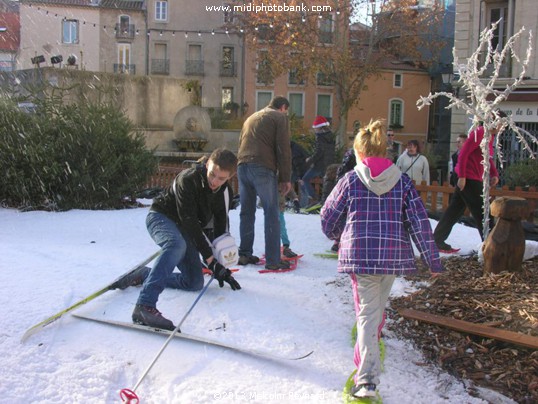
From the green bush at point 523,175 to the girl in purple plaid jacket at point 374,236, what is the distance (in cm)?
1581

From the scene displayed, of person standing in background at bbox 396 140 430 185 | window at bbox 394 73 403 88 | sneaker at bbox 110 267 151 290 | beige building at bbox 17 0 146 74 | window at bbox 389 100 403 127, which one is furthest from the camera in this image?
beige building at bbox 17 0 146 74

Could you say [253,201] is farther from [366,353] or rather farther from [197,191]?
[366,353]

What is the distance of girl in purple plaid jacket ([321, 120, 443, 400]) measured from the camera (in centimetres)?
328

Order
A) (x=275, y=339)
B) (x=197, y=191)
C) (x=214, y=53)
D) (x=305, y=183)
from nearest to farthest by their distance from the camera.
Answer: (x=275, y=339) < (x=197, y=191) < (x=305, y=183) < (x=214, y=53)

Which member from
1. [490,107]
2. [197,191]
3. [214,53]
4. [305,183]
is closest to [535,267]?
[490,107]

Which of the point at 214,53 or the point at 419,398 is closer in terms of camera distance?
the point at 419,398

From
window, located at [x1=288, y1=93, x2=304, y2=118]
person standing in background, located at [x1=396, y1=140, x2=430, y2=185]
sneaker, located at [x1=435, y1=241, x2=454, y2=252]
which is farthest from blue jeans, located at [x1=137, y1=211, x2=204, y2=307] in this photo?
window, located at [x1=288, y1=93, x2=304, y2=118]

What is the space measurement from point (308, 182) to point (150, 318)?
7.66 m

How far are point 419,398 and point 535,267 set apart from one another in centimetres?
271

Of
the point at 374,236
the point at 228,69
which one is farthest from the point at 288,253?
the point at 228,69

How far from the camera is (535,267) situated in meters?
5.46

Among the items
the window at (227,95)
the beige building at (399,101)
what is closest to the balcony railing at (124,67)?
the window at (227,95)

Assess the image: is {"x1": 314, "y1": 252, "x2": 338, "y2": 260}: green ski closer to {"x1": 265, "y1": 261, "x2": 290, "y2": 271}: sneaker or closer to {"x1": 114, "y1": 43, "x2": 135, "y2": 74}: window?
{"x1": 265, "y1": 261, "x2": 290, "y2": 271}: sneaker

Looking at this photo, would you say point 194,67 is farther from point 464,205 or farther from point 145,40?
point 464,205
